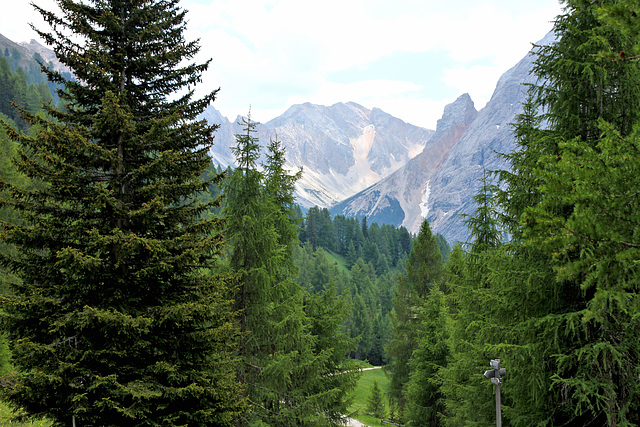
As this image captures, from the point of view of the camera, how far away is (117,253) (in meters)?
8.34

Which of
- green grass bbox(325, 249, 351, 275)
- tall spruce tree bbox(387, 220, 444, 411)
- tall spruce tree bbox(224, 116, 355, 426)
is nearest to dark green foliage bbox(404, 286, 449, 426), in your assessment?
tall spruce tree bbox(387, 220, 444, 411)

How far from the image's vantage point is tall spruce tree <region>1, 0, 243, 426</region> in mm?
7645

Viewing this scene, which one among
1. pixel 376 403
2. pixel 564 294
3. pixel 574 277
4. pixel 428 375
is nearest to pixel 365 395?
pixel 376 403

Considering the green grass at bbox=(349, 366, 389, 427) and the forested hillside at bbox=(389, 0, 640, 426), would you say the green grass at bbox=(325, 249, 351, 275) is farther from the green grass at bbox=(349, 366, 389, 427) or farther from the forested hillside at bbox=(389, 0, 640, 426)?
the forested hillside at bbox=(389, 0, 640, 426)

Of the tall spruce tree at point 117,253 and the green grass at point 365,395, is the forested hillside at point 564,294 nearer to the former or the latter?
the tall spruce tree at point 117,253

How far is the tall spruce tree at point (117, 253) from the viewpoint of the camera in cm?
764

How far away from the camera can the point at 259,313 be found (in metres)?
13.3

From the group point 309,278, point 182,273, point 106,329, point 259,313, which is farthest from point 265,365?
point 309,278

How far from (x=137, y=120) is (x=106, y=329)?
484 cm

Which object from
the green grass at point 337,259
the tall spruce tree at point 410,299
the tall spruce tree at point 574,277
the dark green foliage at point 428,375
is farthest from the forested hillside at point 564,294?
the green grass at point 337,259

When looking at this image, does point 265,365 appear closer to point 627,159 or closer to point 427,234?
point 627,159

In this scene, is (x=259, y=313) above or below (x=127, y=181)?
below

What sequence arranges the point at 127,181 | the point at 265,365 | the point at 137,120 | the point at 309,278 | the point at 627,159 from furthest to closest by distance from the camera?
the point at 309,278 < the point at 265,365 < the point at 137,120 < the point at 127,181 < the point at 627,159

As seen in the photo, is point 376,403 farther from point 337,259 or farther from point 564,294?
point 337,259
